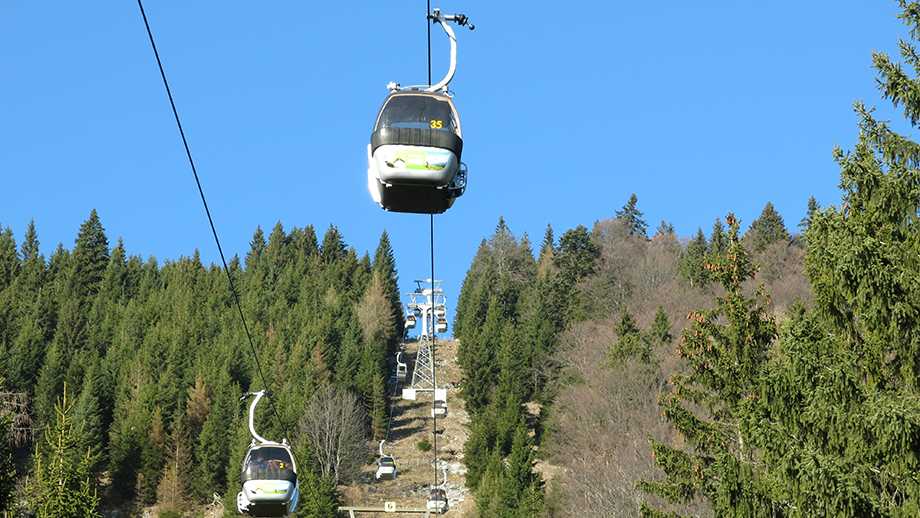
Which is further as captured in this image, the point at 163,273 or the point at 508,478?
the point at 163,273

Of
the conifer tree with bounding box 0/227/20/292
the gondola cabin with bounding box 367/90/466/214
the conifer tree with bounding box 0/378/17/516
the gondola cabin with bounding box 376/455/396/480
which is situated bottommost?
the conifer tree with bounding box 0/378/17/516

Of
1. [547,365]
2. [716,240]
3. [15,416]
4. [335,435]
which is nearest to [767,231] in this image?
[716,240]

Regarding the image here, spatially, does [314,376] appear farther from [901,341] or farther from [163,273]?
[901,341]

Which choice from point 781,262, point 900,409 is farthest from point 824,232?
point 781,262

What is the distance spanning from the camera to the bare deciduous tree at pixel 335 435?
201ft

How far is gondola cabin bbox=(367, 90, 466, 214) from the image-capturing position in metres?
14.8

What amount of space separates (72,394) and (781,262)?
5449cm

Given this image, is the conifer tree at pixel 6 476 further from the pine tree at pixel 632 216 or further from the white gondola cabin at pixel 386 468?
the pine tree at pixel 632 216

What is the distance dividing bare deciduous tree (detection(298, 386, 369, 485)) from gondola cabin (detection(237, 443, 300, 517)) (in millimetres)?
33877

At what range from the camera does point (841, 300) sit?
14992 millimetres

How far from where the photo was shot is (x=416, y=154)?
48.8 ft

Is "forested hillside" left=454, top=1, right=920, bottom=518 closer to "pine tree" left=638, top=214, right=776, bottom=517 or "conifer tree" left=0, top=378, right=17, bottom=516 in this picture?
"pine tree" left=638, top=214, right=776, bottom=517

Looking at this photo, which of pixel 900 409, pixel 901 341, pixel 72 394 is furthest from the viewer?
pixel 72 394

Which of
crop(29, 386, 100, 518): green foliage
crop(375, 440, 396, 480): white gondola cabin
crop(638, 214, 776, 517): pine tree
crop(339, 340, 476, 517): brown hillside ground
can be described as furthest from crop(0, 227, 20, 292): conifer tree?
crop(638, 214, 776, 517): pine tree
